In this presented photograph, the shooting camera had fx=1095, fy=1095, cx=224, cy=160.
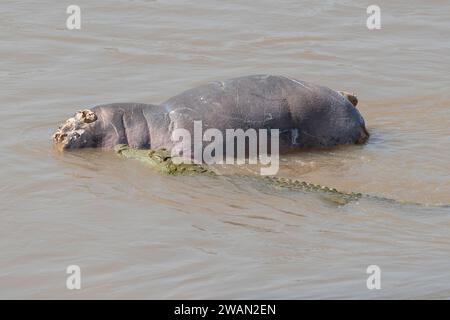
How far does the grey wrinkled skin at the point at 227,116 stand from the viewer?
28.1 feet

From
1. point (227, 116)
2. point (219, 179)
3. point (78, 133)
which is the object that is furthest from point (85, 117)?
point (219, 179)

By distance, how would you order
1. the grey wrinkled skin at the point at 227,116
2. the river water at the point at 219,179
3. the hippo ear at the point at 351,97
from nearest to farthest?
1. the river water at the point at 219,179
2. the grey wrinkled skin at the point at 227,116
3. the hippo ear at the point at 351,97

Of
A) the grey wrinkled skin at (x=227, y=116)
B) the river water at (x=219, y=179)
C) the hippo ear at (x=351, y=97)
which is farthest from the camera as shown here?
the hippo ear at (x=351, y=97)

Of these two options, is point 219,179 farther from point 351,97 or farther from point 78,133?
point 351,97

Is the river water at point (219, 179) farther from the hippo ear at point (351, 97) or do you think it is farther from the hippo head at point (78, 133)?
the hippo ear at point (351, 97)

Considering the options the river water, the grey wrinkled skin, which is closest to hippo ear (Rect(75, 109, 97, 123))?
the grey wrinkled skin

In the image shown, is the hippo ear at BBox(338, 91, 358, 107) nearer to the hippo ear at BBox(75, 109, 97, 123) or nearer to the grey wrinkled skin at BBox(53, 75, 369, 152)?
the grey wrinkled skin at BBox(53, 75, 369, 152)

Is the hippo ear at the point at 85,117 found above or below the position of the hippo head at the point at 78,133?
above

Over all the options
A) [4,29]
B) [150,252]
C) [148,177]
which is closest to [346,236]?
[150,252]

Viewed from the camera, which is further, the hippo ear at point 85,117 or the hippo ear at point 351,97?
the hippo ear at point 351,97

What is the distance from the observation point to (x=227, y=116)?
855cm

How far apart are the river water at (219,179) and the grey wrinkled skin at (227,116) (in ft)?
0.55

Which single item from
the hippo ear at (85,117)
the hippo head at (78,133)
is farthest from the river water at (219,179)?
the hippo ear at (85,117)

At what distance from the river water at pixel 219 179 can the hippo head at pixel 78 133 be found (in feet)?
0.31
